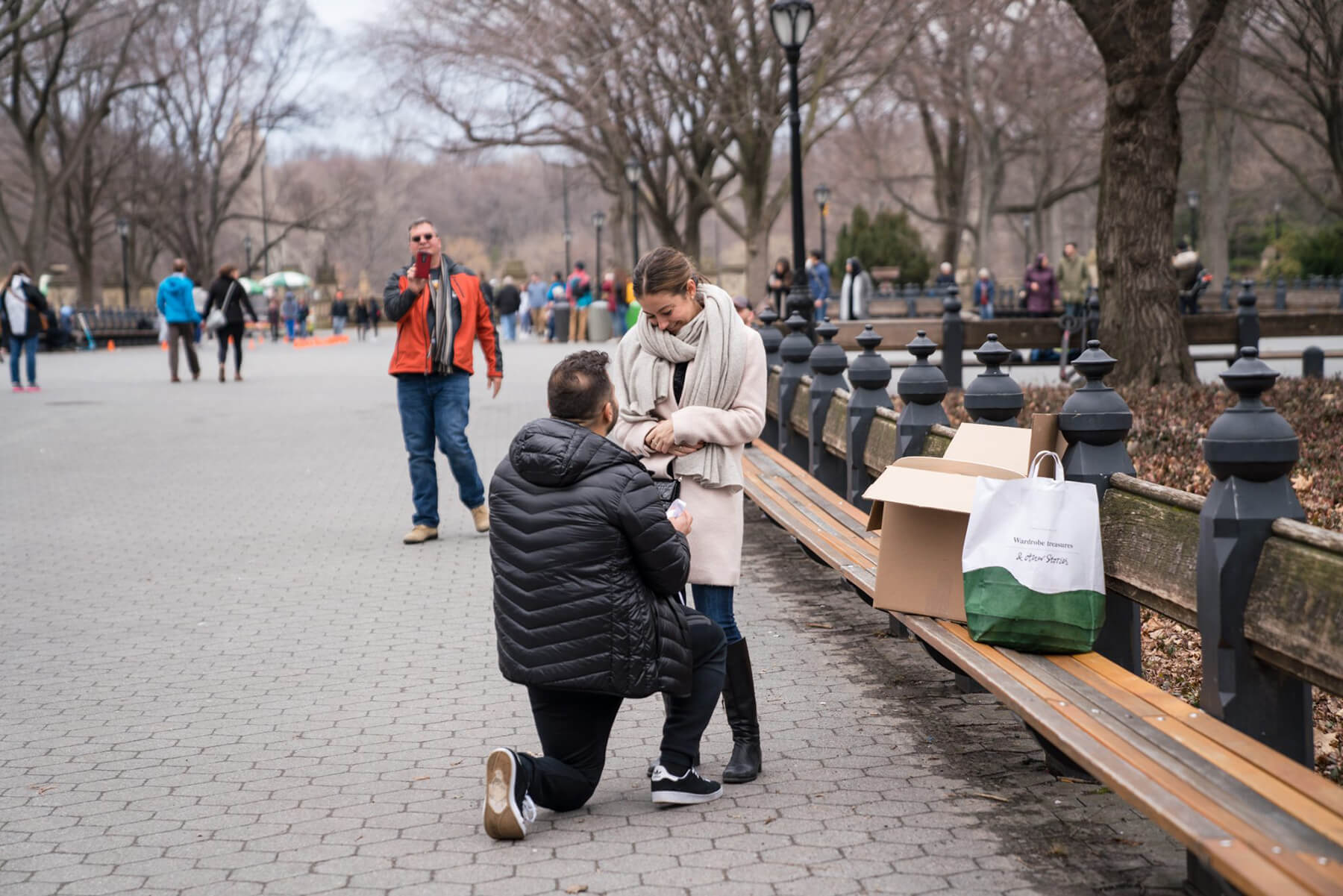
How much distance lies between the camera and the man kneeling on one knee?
4031mm

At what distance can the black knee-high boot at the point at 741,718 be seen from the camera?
4613 mm

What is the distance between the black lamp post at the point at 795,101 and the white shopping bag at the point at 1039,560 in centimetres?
1110

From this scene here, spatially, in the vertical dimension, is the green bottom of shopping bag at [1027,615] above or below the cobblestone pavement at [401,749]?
above

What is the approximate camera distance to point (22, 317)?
21.8 m

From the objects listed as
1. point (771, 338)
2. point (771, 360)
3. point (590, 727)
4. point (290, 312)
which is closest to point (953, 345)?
point (771, 338)

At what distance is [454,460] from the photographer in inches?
354

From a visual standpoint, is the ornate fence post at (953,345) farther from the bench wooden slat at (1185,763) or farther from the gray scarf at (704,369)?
the bench wooden slat at (1185,763)

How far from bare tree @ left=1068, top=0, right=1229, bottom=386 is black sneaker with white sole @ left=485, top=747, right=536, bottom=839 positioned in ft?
34.4

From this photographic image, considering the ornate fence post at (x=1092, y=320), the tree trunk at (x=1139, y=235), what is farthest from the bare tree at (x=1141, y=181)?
the ornate fence post at (x=1092, y=320)

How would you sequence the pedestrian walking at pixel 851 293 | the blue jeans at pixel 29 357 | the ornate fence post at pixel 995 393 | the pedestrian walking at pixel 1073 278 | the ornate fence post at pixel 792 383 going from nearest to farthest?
1. the ornate fence post at pixel 995 393
2. the ornate fence post at pixel 792 383
3. the blue jeans at pixel 29 357
4. the pedestrian walking at pixel 1073 278
5. the pedestrian walking at pixel 851 293

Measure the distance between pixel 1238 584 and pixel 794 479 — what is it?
4775mm

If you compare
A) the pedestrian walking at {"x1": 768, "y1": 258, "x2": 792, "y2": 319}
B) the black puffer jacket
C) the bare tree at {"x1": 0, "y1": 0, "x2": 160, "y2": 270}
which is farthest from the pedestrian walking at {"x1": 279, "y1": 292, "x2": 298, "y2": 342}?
the black puffer jacket

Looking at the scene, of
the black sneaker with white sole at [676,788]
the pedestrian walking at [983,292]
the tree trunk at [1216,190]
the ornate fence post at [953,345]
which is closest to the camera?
the black sneaker with white sole at [676,788]

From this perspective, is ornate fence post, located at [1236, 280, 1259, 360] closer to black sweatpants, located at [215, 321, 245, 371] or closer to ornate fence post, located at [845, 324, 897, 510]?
ornate fence post, located at [845, 324, 897, 510]
